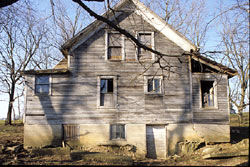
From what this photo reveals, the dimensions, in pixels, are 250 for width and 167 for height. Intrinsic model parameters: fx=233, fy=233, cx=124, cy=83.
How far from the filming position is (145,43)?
1586cm

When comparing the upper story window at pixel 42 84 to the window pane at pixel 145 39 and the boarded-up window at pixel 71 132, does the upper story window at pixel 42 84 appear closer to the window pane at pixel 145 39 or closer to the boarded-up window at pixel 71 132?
the boarded-up window at pixel 71 132

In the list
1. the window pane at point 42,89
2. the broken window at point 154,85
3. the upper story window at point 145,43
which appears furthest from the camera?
the upper story window at point 145,43

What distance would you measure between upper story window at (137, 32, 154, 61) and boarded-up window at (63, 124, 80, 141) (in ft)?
20.3

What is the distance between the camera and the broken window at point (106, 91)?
49.6 feet

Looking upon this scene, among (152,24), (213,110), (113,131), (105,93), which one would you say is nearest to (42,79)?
(105,93)

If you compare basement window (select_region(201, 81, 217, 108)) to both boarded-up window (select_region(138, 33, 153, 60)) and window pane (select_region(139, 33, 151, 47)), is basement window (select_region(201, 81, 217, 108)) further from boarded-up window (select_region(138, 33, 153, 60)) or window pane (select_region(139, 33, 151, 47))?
window pane (select_region(139, 33, 151, 47))

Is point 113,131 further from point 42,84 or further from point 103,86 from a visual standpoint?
point 42,84

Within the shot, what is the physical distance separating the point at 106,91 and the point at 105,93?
0.16m

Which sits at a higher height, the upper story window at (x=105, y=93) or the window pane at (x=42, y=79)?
the window pane at (x=42, y=79)

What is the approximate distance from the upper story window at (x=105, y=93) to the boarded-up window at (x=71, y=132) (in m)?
2.02

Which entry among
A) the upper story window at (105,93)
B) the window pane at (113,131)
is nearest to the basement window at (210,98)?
the upper story window at (105,93)

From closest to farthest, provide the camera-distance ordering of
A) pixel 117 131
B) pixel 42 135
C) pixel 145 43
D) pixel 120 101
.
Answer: pixel 42 135 → pixel 117 131 → pixel 120 101 → pixel 145 43

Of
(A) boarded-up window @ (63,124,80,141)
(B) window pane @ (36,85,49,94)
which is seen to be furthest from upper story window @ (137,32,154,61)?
(B) window pane @ (36,85,49,94)

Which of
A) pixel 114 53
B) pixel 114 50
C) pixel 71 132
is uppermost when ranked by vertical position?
pixel 114 50
